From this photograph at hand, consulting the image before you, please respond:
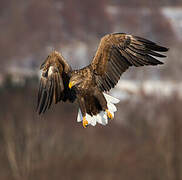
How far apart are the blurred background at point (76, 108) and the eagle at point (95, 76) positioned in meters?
19.0

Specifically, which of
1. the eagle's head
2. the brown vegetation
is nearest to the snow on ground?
the brown vegetation

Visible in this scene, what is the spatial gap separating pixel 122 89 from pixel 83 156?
1147 cm

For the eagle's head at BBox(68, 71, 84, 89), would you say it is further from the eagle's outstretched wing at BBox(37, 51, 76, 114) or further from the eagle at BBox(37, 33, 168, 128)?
the eagle's outstretched wing at BBox(37, 51, 76, 114)

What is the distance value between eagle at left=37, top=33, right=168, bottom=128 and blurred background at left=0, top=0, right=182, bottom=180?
747 inches

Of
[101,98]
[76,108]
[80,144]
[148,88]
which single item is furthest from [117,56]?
[148,88]

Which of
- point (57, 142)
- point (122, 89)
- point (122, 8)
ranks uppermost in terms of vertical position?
point (122, 8)

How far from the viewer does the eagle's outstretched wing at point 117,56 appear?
7.54 m

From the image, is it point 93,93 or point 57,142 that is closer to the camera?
point 93,93

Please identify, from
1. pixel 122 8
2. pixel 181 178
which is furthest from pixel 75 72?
pixel 122 8

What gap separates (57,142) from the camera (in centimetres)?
3073

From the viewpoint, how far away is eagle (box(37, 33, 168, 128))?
24.5 feet

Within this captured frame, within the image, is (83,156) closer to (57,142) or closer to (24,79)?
(57,142)

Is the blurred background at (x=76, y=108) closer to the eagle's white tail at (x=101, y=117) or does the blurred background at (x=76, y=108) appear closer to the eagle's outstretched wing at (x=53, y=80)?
the eagle's white tail at (x=101, y=117)

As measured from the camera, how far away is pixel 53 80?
757 cm
